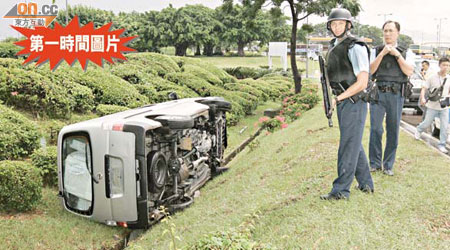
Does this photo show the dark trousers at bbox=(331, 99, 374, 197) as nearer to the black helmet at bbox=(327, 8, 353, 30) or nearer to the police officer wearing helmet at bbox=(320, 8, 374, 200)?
the police officer wearing helmet at bbox=(320, 8, 374, 200)

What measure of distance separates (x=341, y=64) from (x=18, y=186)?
4693 mm

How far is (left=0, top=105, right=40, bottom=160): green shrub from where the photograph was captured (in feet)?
23.9

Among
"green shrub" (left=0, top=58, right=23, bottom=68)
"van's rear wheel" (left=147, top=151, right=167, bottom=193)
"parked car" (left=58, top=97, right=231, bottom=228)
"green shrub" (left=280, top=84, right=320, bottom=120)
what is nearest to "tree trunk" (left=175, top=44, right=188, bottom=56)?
"green shrub" (left=280, top=84, right=320, bottom=120)

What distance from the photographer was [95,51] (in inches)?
437

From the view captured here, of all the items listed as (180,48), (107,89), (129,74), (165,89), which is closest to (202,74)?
(165,89)

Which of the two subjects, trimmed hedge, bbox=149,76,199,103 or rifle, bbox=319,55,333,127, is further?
trimmed hedge, bbox=149,76,199,103

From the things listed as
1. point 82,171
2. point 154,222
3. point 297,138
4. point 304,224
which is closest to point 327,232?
point 304,224

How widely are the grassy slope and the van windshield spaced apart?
1073 millimetres

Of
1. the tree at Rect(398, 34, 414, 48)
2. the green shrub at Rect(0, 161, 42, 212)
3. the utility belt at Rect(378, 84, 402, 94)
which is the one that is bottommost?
the green shrub at Rect(0, 161, 42, 212)

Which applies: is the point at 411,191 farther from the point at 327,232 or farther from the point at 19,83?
the point at 19,83

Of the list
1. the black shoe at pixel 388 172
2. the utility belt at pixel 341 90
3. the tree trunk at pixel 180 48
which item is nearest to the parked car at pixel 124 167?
the utility belt at pixel 341 90

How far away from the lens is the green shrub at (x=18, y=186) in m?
6.22

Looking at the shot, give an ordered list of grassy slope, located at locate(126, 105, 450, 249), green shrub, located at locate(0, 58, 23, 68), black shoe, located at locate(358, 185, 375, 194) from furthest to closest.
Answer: green shrub, located at locate(0, 58, 23, 68)
black shoe, located at locate(358, 185, 375, 194)
grassy slope, located at locate(126, 105, 450, 249)

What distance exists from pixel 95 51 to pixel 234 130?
6.18m
